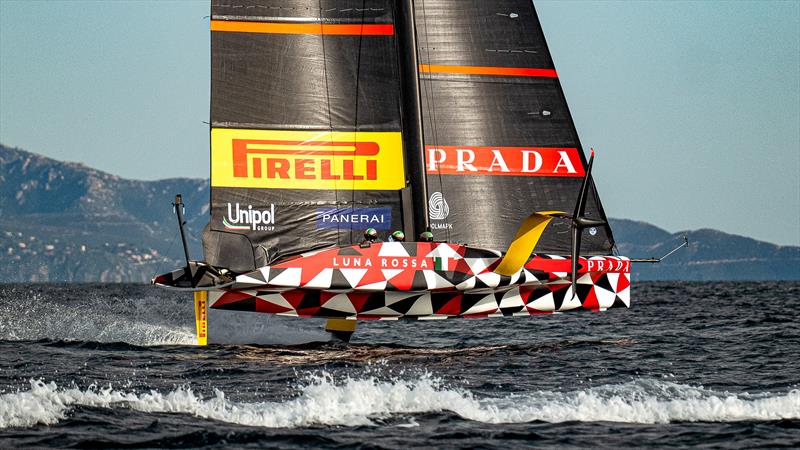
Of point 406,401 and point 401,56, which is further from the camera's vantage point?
point 401,56

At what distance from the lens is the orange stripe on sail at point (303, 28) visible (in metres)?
19.8

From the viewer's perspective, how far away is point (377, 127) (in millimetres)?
20125

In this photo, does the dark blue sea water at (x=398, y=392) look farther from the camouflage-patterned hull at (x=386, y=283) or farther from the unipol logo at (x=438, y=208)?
the unipol logo at (x=438, y=208)

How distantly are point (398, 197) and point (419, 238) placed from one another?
2.63 ft

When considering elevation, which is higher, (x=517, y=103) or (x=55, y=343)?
(x=517, y=103)

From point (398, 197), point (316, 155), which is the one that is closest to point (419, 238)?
point (398, 197)

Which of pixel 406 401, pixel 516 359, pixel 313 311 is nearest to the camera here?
pixel 406 401

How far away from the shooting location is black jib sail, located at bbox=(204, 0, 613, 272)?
775 inches

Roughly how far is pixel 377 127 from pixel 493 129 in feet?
6.51

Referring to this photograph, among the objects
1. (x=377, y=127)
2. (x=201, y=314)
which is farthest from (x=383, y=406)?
(x=377, y=127)

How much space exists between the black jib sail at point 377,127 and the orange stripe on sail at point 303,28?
0.02m

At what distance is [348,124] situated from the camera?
65.8 ft

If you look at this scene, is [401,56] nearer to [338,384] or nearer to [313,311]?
[313,311]

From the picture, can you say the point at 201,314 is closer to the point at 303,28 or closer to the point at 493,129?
the point at 303,28
